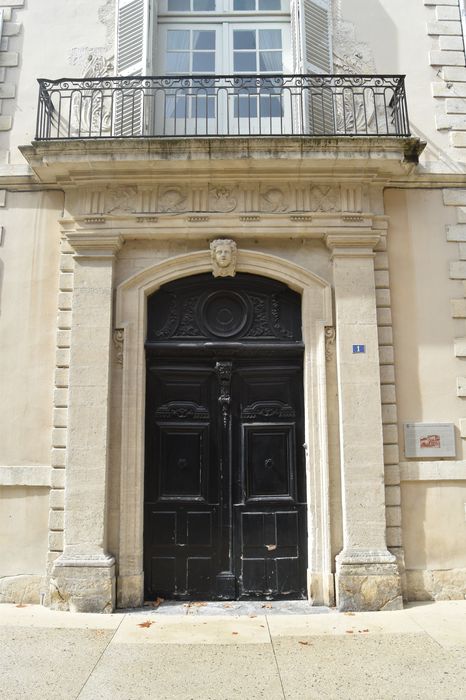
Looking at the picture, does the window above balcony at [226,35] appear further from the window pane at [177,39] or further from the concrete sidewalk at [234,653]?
the concrete sidewalk at [234,653]

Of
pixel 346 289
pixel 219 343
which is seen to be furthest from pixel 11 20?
pixel 346 289

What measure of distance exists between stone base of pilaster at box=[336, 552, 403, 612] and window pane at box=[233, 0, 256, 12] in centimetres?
687

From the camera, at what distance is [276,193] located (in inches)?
255

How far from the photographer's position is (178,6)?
24.2 ft

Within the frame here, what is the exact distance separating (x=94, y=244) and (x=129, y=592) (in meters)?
3.79

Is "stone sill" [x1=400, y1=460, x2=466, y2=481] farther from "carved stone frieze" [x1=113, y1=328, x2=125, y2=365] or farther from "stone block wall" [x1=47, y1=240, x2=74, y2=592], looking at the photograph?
"stone block wall" [x1=47, y1=240, x2=74, y2=592]

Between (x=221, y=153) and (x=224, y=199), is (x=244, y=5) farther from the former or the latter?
(x=224, y=199)

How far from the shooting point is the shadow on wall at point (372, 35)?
22.8 ft

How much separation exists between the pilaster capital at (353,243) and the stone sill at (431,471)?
7.91ft

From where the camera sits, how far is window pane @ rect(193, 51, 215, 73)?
7.09 m

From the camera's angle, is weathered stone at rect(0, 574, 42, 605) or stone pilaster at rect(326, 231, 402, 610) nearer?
stone pilaster at rect(326, 231, 402, 610)

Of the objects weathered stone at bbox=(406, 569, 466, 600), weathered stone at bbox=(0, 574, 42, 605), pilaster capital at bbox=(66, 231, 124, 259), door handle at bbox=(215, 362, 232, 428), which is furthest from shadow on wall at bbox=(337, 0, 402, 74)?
weathered stone at bbox=(0, 574, 42, 605)

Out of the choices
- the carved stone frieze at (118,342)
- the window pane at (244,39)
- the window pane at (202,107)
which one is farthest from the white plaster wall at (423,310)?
the carved stone frieze at (118,342)

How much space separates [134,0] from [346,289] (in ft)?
15.2
